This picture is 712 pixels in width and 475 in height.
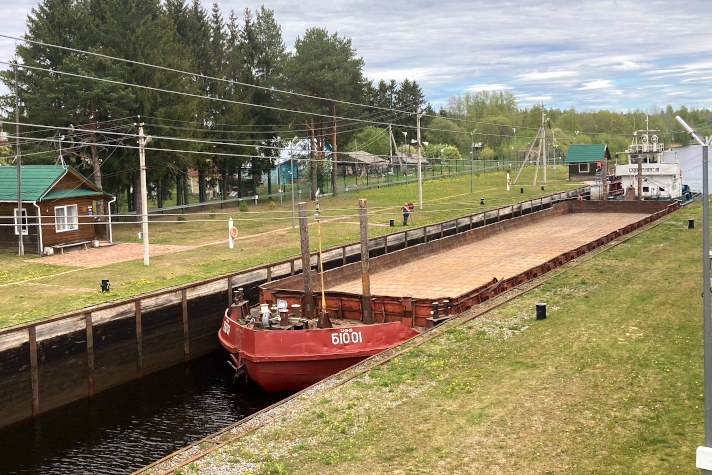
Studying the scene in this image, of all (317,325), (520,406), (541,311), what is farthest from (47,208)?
(520,406)

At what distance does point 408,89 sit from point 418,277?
92113 millimetres

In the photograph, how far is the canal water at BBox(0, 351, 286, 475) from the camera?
723 inches

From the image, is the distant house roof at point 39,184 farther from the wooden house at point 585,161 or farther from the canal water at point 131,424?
the wooden house at point 585,161

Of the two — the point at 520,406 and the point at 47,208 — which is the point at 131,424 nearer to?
the point at 520,406

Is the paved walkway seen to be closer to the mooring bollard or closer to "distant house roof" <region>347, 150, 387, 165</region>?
the mooring bollard

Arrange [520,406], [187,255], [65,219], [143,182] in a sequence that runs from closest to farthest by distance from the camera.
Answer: [520,406], [143,182], [187,255], [65,219]

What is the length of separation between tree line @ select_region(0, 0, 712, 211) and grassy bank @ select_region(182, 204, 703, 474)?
61.0ft

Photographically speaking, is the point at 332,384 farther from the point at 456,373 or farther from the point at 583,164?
the point at 583,164

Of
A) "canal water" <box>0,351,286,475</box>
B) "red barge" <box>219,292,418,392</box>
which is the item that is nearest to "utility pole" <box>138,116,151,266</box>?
"canal water" <box>0,351,286,475</box>

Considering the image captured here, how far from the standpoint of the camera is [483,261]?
35469 mm

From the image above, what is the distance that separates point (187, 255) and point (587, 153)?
6435cm

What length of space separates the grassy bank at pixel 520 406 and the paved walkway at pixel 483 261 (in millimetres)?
5495

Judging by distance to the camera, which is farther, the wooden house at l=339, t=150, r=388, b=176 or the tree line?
the wooden house at l=339, t=150, r=388, b=176

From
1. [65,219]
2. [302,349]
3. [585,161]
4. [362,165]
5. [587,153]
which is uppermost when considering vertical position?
[587,153]
